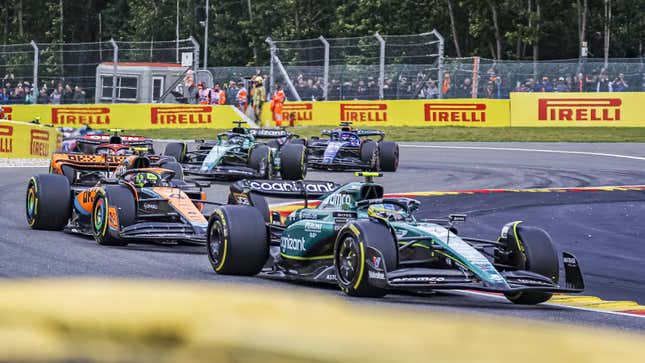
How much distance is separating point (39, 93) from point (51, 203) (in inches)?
1082

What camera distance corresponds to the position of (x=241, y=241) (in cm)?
1010

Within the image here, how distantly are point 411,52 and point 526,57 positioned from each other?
22.2m

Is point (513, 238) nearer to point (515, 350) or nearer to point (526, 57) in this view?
point (515, 350)

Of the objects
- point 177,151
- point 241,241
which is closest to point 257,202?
point 241,241

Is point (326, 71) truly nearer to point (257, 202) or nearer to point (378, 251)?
point (257, 202)

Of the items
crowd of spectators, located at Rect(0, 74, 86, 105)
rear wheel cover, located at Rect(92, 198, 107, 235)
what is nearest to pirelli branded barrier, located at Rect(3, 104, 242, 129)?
crowd of spectators, located at Rect(0, 74, 86, 105)

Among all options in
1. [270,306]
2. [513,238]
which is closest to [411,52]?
[513,238]

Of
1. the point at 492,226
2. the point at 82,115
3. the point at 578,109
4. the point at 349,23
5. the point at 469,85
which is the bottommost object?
the point at 492,226

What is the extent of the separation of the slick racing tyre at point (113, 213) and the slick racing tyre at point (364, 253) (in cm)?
405

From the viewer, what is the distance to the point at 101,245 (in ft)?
42.0

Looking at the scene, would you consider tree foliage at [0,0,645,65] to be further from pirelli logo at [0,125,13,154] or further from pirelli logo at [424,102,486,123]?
pirelli logo at [0,125,13,154]

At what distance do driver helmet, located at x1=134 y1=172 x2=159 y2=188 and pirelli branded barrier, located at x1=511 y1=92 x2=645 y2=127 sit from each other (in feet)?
74.2

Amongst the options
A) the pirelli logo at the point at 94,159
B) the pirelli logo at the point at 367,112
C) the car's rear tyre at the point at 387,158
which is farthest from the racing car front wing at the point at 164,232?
the pirelli logo at the point at 367,112

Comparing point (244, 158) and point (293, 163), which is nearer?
point (293, 163)
